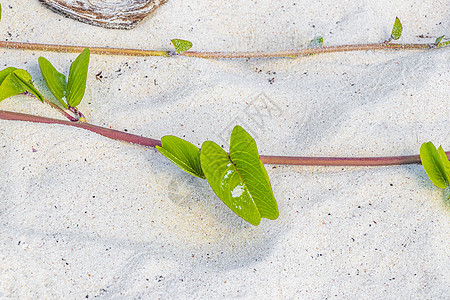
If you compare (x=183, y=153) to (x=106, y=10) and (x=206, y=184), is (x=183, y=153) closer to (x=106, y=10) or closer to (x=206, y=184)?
(x=206, y=184)

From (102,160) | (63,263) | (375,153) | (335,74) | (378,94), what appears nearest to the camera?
(63,263)

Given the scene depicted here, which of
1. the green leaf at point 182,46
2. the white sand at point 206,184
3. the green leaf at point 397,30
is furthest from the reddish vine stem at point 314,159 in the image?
the green leaf at point 397,30

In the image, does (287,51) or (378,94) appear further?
(287,51)

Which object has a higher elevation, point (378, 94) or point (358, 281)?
point (378, 94)

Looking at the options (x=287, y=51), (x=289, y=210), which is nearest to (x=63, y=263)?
(x=289, y=210)

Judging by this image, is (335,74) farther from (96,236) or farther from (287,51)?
(96,236)

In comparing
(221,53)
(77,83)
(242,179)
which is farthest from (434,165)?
(77,83)

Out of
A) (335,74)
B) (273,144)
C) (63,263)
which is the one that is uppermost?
(335,74)
